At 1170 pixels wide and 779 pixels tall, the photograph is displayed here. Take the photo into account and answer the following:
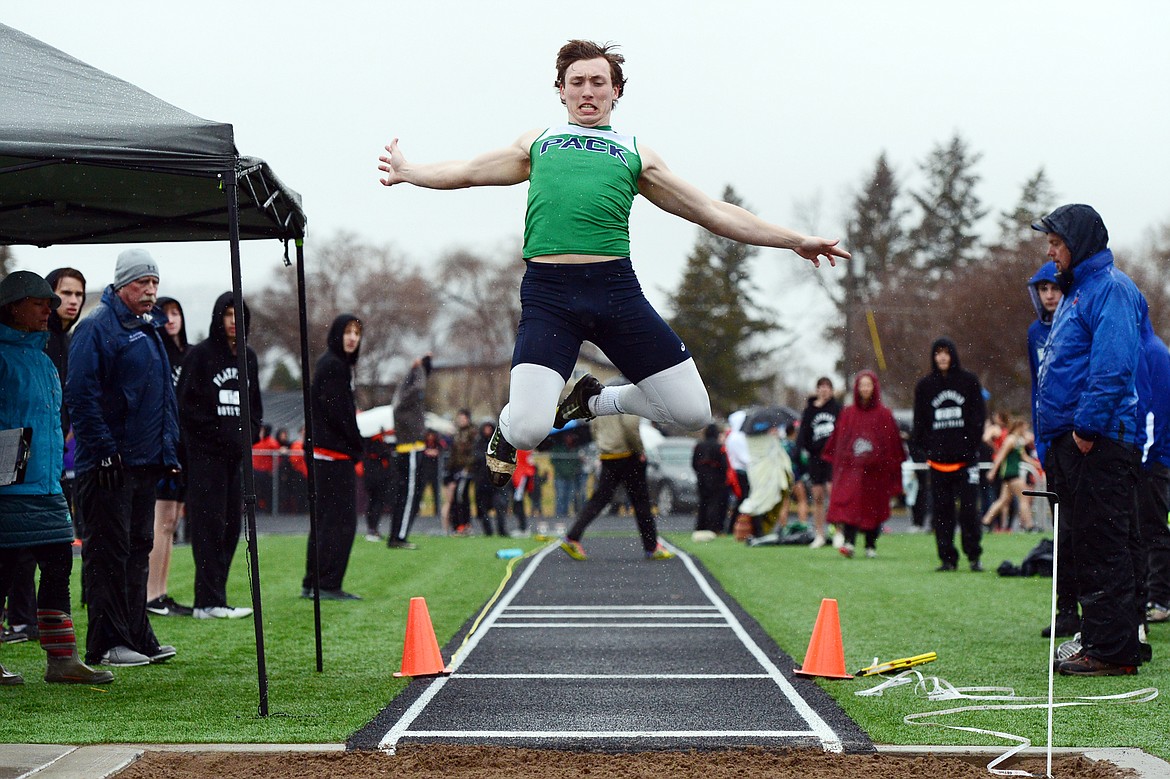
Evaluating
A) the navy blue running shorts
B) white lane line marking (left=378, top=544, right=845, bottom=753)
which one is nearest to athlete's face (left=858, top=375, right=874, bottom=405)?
white lane line marking (left=378, top=544, right=845, bottom=753)

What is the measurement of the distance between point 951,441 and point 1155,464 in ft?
17.6

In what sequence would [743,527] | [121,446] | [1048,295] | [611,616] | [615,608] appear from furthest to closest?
[743,527]
[615,608]
[611,616]
[1048,295]
[121,446]

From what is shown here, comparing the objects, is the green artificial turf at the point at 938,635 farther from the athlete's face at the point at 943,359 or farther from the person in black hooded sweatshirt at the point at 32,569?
the person in black hooded sweatshirt at the point at 32,569

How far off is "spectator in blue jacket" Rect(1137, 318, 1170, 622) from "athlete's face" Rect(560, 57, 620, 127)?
3902 mm

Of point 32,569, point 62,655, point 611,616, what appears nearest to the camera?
point 62,655

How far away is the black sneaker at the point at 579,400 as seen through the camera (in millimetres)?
6570

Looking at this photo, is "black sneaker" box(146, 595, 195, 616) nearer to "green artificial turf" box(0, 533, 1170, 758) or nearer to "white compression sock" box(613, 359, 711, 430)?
"green artificial turf" box(0, 533, 1170, 758)

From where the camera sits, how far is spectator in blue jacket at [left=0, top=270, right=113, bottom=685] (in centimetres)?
675

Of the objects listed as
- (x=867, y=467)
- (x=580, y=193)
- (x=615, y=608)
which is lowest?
(x=615, y=608)

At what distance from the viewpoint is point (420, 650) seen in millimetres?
7145

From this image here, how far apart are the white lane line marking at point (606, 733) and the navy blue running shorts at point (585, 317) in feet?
5.12

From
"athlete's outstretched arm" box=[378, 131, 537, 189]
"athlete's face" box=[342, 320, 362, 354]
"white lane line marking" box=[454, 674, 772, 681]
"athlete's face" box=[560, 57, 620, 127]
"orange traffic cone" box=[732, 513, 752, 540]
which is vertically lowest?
"orange traffic cone" box=[732, 513, 752, 540]

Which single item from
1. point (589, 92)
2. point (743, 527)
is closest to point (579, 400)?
point (589, 92)

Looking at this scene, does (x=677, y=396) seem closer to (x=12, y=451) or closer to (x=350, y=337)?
(x=12, y=451)
